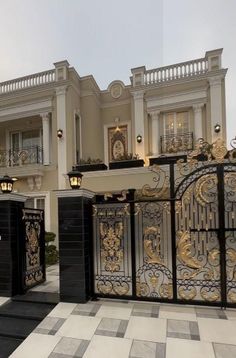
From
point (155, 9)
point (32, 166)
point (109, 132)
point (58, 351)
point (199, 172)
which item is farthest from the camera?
point (109, 132)

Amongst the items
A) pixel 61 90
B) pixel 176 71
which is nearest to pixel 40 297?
pixel 61 90

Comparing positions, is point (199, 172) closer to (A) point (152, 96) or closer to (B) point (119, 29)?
(B) point (119, 29)

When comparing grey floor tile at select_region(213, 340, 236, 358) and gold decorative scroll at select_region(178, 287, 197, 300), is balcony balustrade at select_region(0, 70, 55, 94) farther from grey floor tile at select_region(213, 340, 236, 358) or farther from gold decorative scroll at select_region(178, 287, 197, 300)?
grey floor tile at select_region(213, 340, 236, 358)

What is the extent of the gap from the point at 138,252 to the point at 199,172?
63.2 inches

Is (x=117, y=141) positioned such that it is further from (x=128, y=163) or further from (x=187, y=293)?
(x=187, y=293)

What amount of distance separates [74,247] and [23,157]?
691 cm

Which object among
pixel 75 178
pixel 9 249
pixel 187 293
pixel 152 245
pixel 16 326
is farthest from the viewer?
pixel 9 249

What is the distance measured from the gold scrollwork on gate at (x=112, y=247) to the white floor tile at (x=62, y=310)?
2.49 ft

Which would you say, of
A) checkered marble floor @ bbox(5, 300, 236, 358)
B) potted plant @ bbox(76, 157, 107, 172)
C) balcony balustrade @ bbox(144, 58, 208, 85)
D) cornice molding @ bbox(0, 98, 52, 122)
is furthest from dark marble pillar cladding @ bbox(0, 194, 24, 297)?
balcony balustrade @ bbox(144, 58, 208, 85)

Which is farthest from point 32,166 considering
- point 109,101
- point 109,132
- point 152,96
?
point 152,96

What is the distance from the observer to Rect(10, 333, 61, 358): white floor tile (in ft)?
8.84

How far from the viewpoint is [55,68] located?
943cm

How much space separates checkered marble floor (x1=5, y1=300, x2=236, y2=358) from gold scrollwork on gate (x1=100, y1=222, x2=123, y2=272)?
1.93ft

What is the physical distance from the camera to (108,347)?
272cm
